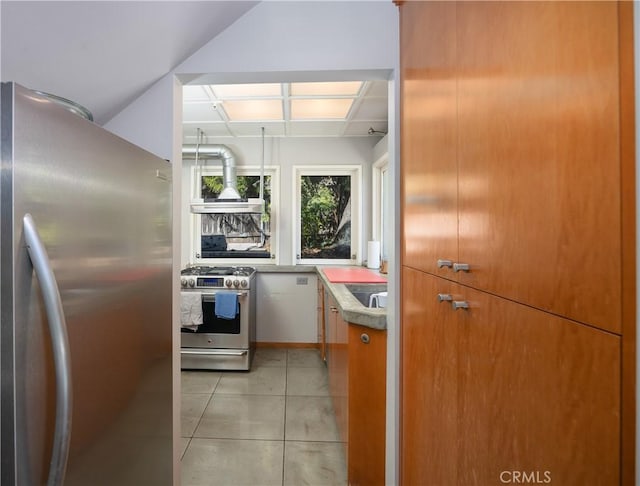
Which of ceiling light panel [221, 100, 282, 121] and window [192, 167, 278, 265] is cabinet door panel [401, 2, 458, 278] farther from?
window [192, 167, 278, 265]

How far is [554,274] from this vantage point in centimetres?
50

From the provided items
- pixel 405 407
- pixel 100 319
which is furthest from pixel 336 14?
pixel 405 407

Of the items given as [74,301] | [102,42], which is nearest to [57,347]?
[74,301]

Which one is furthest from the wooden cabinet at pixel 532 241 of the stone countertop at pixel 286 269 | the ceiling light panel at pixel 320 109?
the stone countertop at pixel 286 269

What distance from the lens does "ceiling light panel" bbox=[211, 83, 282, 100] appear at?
2.10m

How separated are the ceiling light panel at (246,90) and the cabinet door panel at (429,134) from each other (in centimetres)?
119

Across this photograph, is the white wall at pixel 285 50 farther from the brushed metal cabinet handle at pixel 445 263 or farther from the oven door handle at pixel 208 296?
the oven door handle at pixel 208 296

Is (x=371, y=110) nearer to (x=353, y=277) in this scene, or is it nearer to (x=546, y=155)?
(x=353, y=277)

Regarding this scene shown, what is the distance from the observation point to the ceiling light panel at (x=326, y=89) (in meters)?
2.08

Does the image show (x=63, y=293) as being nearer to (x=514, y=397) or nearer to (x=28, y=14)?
(x=28, y=14)

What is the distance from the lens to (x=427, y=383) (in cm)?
99

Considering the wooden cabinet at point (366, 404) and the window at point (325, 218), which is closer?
the wooden cabinet at point (366, 404)

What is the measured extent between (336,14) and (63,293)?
1461 mm

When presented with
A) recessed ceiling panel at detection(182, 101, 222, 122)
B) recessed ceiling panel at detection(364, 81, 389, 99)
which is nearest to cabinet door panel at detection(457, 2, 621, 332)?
recessed ceiling panel at detection(364, 81, 389, 99)
